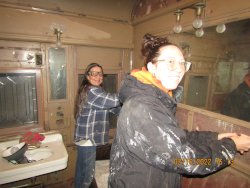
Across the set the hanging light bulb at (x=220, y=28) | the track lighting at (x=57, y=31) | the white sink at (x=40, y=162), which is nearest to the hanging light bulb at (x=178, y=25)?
the hanging light bulb at (x=220, y=28)

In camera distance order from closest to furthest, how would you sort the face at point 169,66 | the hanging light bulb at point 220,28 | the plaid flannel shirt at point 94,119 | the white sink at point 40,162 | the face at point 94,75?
the face at point 169,66, the hanging light bulb at point 220,28, the white sink at point 40,162, the plaid flannel shirt at point 94,119, the face at point 94,75

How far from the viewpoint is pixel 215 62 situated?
1.73 m

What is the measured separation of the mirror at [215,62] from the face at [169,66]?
646mm

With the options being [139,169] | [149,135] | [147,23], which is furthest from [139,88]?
[147,23]

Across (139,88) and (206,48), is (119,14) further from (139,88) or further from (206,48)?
(139,88)

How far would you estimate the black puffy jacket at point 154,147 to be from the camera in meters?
0.99

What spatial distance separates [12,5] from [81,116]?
1.68 meters

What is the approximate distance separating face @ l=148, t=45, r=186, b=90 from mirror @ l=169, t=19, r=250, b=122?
0.65m

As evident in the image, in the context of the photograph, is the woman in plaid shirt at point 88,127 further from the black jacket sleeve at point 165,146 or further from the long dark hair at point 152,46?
the black jacket sleeve at point 165,146

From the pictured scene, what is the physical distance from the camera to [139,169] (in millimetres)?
1125

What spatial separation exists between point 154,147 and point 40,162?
1.75 metres

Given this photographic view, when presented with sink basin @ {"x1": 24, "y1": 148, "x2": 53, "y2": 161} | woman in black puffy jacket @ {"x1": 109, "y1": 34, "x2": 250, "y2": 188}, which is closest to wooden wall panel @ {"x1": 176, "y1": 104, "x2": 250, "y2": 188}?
woman in black puffy jacket @ {"x1": 109, "y1": 34, "x2": 250, "y2": 188}

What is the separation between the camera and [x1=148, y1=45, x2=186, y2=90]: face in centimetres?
122
